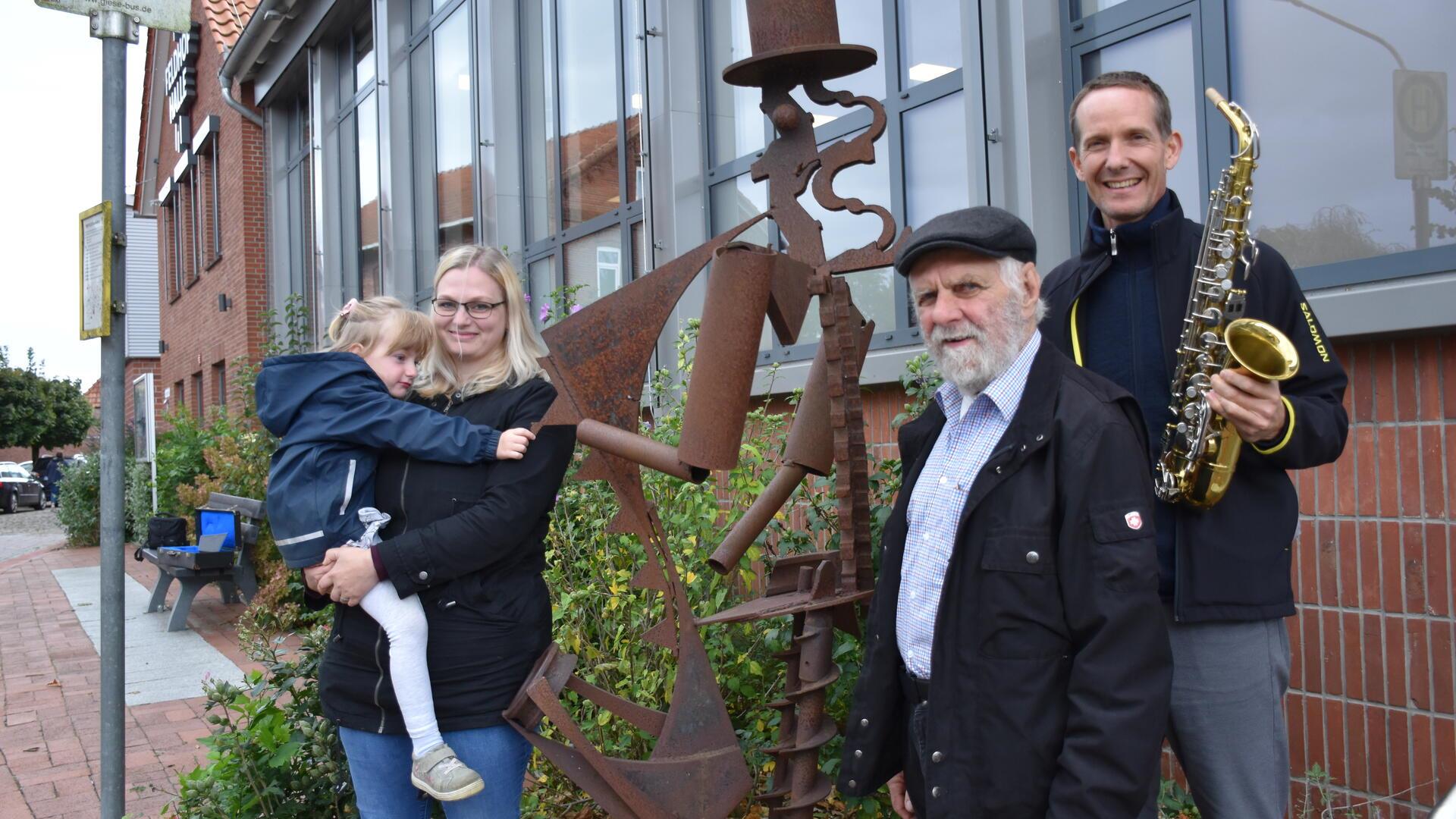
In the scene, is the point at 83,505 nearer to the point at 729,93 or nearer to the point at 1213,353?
the point at 729,93

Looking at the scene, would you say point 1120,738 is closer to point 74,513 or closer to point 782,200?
point 782,200

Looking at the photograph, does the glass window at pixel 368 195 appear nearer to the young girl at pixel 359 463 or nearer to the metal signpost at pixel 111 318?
the metal signpost at pixel 111 318

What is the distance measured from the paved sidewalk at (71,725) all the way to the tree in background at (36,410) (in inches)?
1868

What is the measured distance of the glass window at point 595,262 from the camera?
7898mm

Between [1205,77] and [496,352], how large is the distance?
9.00 ft

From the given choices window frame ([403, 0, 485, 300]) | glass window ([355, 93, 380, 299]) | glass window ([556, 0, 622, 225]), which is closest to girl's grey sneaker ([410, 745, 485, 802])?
glass window ([556, 0, 622, 225])

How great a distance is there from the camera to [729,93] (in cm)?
672

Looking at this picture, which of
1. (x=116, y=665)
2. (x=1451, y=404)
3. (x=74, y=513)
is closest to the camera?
(x=1451, y=404)

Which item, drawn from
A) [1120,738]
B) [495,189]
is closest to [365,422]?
[1120,738]

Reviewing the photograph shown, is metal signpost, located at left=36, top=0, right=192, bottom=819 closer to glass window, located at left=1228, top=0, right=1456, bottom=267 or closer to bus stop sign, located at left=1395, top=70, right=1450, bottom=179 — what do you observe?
glass window, located at left=1228, top=0, right=1456, bottom=267

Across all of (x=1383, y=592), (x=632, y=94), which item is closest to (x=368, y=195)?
(x=632, y=94)

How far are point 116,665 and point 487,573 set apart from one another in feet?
6.15

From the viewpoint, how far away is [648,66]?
22.5ft

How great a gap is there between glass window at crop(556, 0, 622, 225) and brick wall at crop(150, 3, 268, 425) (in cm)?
718
